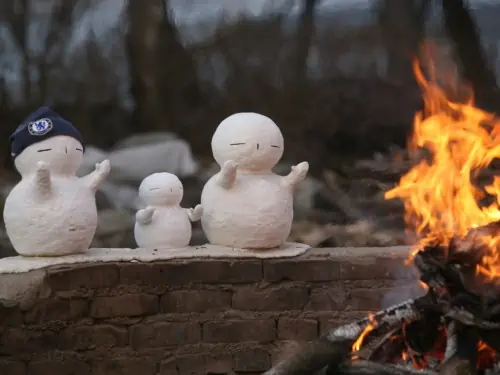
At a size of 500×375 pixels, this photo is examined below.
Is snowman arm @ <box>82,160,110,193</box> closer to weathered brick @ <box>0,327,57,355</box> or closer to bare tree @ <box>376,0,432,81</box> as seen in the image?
weathered brick @ <box>0,327,57,355</box>

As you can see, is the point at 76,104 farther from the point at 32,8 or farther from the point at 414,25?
the point at 414,25

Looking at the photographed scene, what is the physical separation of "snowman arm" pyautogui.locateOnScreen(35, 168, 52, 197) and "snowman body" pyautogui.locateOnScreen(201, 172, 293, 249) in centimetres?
62

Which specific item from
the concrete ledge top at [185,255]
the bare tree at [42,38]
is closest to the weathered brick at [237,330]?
the concrete ledge top at [185,255]

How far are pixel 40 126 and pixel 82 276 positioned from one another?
0.58m

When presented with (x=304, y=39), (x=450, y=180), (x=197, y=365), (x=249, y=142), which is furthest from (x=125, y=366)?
(x=304, y=39)

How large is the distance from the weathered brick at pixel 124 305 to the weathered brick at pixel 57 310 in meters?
0.05

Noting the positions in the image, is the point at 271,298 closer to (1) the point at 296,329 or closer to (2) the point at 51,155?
(1) the point at 296,329

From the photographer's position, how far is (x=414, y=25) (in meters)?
4.32

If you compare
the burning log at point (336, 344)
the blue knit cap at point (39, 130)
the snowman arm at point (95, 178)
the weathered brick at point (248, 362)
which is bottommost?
the weathered brick at point (248, 362)

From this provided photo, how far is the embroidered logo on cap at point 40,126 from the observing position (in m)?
2.32

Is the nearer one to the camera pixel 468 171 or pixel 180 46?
pixel 468 171

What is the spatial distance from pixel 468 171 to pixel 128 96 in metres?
2.95

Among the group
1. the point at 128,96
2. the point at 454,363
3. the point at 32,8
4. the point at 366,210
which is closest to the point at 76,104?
the point at 128,96

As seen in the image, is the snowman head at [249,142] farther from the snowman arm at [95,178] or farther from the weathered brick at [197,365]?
the weathered brick at [197,365]
